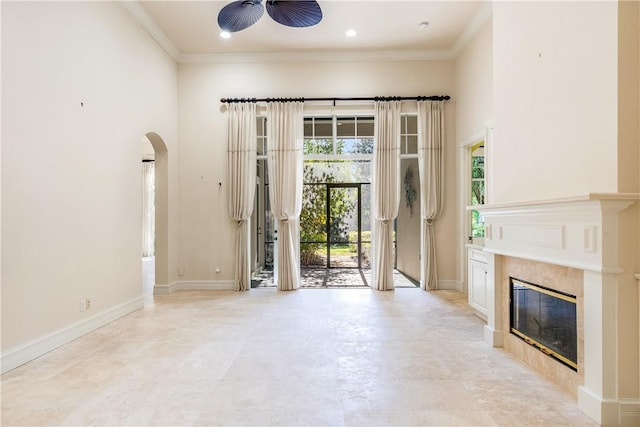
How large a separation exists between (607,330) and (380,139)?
13.8 ft

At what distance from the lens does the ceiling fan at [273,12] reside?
3641mm

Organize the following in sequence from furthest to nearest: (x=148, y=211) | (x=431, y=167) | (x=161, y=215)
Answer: (x=148, y=211) → (x=431, y=167) → (x=161, y=215)

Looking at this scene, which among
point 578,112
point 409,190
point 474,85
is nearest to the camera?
point 578,112

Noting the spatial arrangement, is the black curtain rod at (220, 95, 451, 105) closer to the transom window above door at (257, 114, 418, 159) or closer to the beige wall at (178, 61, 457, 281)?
the beige wall at (178, 61, 457, 281)

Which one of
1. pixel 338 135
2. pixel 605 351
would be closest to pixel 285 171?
pixel 338 135

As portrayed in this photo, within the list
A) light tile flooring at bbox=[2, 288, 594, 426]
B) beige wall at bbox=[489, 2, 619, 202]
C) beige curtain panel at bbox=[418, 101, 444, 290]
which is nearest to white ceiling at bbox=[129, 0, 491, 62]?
beige curtain panel at bbox=[418, 101, 444, 290]

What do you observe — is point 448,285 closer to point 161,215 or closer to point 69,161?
point 161,215

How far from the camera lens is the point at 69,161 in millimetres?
3389

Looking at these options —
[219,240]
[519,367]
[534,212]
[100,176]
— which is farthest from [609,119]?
[219,240]

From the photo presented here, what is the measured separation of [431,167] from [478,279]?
7.01 feet

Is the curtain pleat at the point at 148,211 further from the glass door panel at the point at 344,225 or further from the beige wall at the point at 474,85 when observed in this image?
the beige wall at the point at 474,85

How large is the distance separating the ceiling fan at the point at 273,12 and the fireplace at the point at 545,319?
3449 millimetres

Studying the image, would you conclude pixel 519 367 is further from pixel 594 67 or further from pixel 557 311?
pixel 594 67

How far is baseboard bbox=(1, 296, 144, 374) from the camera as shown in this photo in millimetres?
2741
